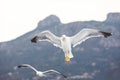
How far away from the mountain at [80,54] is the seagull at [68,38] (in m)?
0.06

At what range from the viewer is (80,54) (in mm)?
4715

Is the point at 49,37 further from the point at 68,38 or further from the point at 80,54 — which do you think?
the point at 80,54

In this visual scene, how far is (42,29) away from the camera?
15.7 feet

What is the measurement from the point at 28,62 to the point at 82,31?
2.45ft

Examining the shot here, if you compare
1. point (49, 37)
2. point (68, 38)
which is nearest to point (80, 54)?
point (68, 38)

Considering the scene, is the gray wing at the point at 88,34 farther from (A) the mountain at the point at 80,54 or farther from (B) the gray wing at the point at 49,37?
(B) the gray wing at the point at 49,37

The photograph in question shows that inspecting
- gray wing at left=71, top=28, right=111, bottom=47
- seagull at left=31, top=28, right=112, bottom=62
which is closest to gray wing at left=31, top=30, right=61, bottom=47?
seagull at left=31, top=28, right=112, bottom=62

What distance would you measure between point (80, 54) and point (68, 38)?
0.79 feet

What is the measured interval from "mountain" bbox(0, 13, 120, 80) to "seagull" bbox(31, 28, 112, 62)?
0.06 metres

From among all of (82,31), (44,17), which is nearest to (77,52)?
(82,31)

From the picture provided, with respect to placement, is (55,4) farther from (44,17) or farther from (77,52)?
(77,52)

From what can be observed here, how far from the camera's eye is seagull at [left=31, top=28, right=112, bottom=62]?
4.59 m

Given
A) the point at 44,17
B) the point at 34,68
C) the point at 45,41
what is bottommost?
the point at 34,68

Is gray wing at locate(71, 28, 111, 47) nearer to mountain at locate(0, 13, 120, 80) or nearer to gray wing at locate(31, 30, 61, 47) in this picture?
mountain at locate(0, 13, 120, 80)
